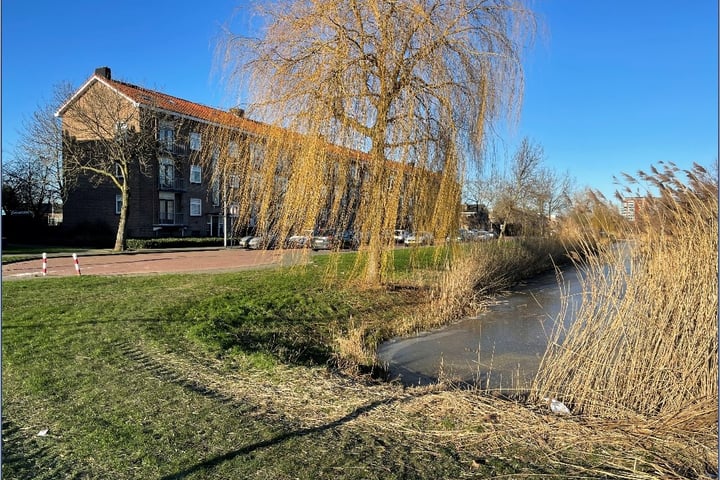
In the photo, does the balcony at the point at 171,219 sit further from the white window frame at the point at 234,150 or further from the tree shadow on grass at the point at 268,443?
the tree shadow on grass at the point at 268,443

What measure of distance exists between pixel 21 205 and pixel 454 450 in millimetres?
37672

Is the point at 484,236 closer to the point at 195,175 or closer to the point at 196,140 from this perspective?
the point at 196,140

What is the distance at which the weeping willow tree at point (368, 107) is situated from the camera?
28.8 ft

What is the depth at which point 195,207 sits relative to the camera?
121ft

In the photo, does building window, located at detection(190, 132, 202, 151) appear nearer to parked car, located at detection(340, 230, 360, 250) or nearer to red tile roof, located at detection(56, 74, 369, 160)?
red tile roof, located at detection(56, 74, 369, 160)

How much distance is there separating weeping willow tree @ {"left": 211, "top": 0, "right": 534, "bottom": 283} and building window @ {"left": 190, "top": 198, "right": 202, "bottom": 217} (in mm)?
28970

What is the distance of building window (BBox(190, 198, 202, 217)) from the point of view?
36688mm

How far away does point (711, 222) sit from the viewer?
4.17 metres

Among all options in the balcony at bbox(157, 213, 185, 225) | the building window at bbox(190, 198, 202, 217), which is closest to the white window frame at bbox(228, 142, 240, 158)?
the balcony at bbox(157, 213, 185, 225)

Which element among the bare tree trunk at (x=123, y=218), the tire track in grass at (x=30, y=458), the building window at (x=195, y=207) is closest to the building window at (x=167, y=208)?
the building window at (x=195, y=207)

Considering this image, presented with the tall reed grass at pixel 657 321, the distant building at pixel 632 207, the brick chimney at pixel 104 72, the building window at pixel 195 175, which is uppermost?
the brick chimney at pixel 104 72

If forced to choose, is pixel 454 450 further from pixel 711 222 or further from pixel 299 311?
pixel 299 311

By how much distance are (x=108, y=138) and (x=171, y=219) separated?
11377mm

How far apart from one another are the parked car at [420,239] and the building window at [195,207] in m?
29.9
